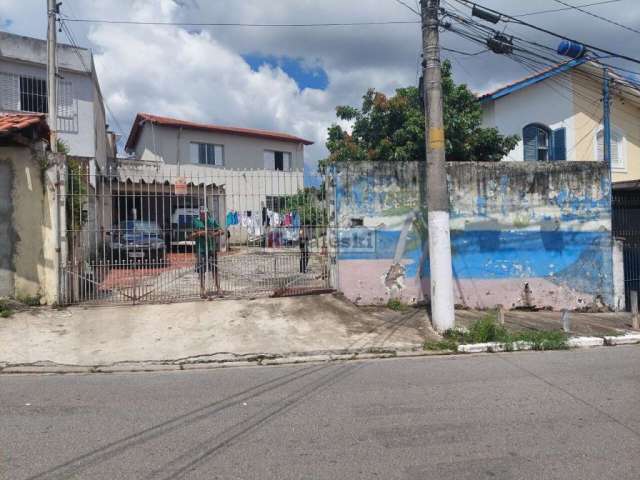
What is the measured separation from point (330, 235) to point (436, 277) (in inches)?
91.6

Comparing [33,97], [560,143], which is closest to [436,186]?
[560,143]

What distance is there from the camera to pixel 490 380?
6102 millimetres

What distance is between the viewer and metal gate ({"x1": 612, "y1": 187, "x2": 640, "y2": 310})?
464 inches

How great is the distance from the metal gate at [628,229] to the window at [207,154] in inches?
805

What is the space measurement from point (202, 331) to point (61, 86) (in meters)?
13.4

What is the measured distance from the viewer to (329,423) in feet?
15.1

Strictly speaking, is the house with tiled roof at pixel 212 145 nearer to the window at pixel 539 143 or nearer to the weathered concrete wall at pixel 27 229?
the window at pixel 539 143

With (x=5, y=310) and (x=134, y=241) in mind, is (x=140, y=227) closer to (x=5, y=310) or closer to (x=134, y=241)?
(x=134, y=241)

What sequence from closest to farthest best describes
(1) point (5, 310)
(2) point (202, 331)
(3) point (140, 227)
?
(2) point (202, 331) < (1) point (5, 310) < (3) point (140, 227)

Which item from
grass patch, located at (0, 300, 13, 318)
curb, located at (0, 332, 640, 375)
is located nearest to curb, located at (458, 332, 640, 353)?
curb, located at (0, 332, 640, 375)

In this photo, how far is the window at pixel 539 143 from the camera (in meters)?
16.9

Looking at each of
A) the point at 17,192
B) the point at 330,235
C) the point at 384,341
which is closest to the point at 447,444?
the point at 384,341

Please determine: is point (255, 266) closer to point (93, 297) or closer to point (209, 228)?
point (209, 228)

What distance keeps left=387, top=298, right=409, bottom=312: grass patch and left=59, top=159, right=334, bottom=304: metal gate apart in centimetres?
124
